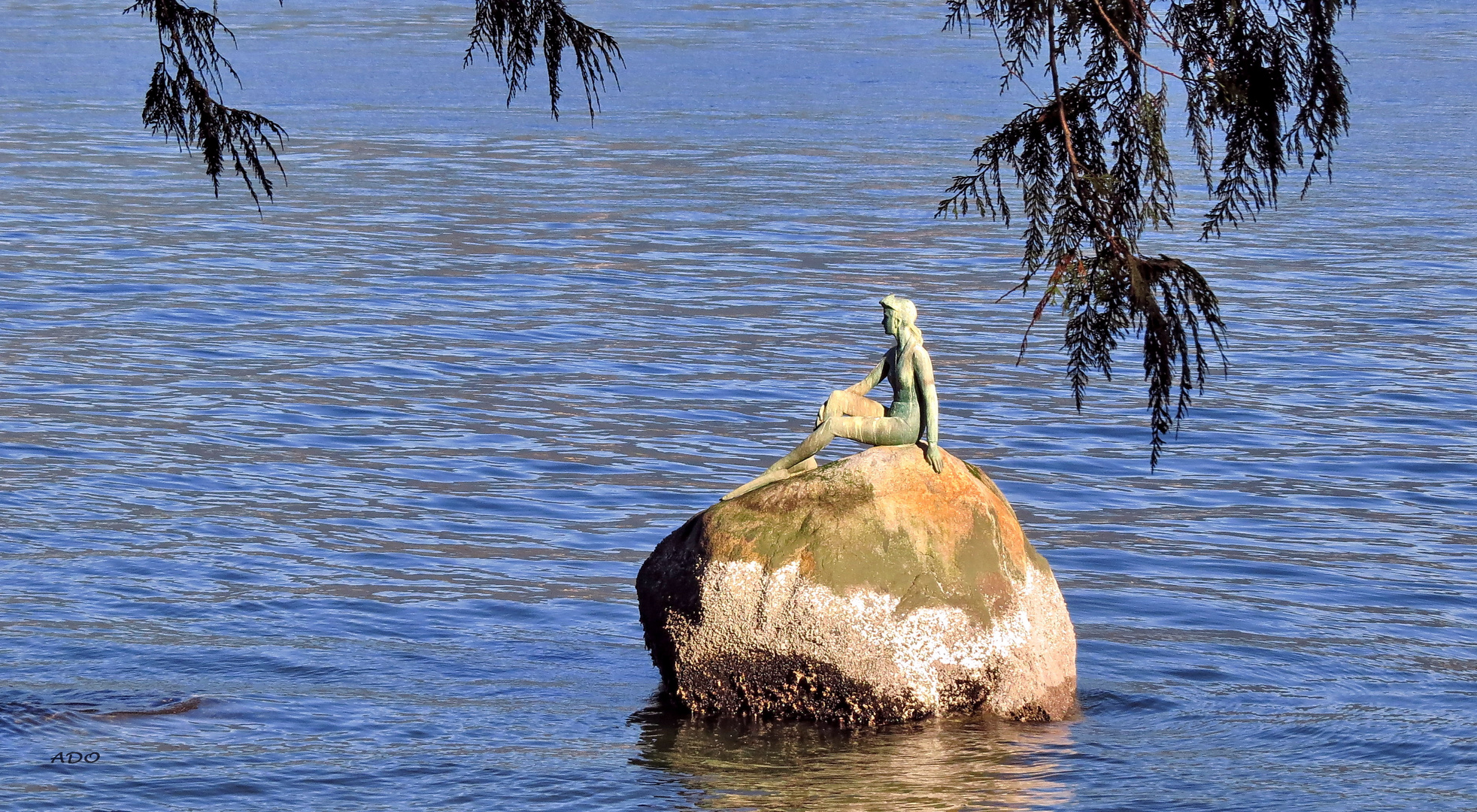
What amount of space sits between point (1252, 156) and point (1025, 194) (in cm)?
104

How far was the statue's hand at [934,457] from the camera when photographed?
991 cm

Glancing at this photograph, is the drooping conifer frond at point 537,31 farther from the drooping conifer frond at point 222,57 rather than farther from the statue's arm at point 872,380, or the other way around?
the statue's arm at point 872,380

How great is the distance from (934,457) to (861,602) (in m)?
0.85

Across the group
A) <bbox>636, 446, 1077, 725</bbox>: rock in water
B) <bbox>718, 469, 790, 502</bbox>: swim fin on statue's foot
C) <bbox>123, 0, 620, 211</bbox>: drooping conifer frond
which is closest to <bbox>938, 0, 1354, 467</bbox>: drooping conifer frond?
<bbox>636, 446, 1077, 725</bbox>: rock in water

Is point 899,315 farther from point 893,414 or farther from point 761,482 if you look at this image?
point 761,482

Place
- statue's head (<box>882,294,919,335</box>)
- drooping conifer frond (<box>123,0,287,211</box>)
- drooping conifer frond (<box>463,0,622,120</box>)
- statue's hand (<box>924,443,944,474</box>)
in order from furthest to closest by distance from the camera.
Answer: statue's head (<box>882,294,919,335</box>) < statue's hand (<box>924,443,944,474</box>) < drooping conifer frond (<box>463,0,622,120</box>) < drooping conifer frond (<box>123,0,287,211</box>)

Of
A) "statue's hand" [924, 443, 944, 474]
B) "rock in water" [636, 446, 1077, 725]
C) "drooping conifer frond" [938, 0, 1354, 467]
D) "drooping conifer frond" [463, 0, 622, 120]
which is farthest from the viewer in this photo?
"statue's hand" [924, 443, 944, 474]

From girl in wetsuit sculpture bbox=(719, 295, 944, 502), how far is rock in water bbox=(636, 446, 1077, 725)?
0.11 metres

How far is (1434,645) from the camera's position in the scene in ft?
38.2

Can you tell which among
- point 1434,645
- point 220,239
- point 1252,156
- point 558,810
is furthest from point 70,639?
point 220,239

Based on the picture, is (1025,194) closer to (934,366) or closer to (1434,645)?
(1434,645)

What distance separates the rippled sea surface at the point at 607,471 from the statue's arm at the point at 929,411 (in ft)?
4.32

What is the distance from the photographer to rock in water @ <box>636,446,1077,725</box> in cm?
962

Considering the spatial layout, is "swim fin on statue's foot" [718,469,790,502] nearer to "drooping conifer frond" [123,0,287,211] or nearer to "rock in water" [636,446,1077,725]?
"rock in water" [636,446,1077,725]
